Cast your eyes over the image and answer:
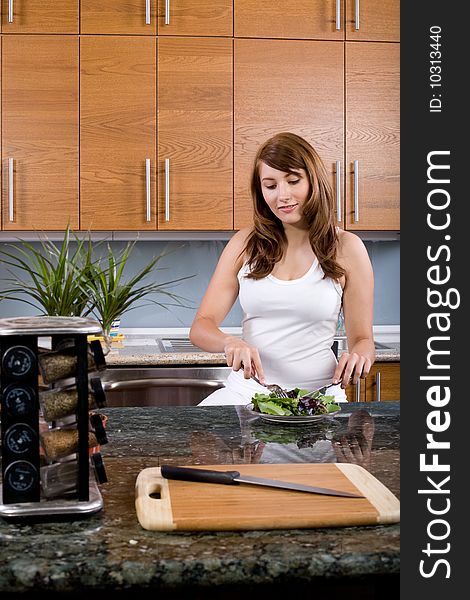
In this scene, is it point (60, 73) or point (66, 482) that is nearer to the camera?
point (66, 482)

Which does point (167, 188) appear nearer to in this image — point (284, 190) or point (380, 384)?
point (380, 384)

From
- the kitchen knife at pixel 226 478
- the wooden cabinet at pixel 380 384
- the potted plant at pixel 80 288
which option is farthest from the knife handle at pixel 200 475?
the wooden cabinet at pixel 380 384

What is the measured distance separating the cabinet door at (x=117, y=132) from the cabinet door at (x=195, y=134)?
54mm

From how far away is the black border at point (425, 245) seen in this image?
3.15 ft

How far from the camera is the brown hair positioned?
6.78ft

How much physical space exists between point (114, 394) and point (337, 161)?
144cm

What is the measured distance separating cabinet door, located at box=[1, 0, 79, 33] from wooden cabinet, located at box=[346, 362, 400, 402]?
199 cm

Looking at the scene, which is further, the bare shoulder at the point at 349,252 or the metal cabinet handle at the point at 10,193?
the metal cabinet handle at the point at 10,193

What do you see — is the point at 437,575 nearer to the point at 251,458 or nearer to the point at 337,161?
the point at 251,458

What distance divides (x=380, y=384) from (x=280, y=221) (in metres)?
Answer: 1.20

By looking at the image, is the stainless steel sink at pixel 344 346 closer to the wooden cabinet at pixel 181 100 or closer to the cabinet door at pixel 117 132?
the wooden cabinet at pixel 181 100

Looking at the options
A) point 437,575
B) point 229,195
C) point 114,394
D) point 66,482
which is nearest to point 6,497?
point 66,482

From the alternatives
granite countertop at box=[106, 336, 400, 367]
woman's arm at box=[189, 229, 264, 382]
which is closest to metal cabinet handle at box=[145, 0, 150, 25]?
granite countertop at box=[106, 336, 400, 367]

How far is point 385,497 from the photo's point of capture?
1039 mm
